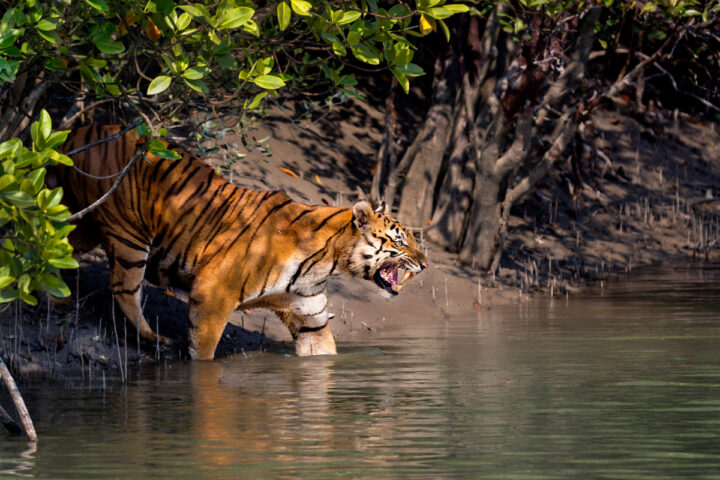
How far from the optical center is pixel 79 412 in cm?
734

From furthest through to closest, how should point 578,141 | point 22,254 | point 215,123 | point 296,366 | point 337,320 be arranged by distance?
point 578,141, point 337,320, point 215,123, point 296,366, point 22,254

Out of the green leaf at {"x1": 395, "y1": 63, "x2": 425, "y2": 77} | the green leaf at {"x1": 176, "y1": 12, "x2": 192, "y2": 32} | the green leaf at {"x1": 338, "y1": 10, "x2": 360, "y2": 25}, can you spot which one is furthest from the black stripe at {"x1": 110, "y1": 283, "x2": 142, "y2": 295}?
the green leaf at {"x1": 338, "y1": 10, "x2": 360, "y2": 25}

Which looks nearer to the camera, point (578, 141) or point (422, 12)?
point (422, 12)

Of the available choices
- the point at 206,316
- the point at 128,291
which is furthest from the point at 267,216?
the point at 128,291

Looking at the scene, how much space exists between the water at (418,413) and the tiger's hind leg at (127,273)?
942 millimetres

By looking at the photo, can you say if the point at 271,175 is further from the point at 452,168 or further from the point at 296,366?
the point at 296,366

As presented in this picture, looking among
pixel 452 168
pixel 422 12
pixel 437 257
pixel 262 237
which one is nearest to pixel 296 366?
pixel 262 237

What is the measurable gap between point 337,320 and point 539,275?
14.5 feet

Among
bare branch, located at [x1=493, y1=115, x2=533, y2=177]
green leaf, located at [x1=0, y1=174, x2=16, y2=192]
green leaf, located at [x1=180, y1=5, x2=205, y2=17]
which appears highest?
bare branch, located at [x1=493, y1=115, x2=533, y2=177]

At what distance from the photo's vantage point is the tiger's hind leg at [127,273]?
1005cm

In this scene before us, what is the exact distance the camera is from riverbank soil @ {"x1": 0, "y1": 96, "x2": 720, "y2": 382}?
10031mm

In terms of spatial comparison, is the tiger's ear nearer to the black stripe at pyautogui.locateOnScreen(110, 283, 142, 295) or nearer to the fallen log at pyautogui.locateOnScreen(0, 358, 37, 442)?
the black stripe at pyautogui.locateOnScreen(110, 283, 142, 295)

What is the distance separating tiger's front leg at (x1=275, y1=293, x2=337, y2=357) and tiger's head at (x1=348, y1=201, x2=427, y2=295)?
1.47 ft

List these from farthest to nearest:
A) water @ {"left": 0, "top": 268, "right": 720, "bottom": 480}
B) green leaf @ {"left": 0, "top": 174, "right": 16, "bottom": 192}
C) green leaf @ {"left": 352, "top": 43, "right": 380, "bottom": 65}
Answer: green leaf @ {"left": 352, "top": 43, "right": 380, "bottom": 65} < green leaf @ {"left": 0, "top": 174, "right": 16, "bottom": 192} < water @ {"left": 0, "top": 268, "right": 720, "bottom": 480}
